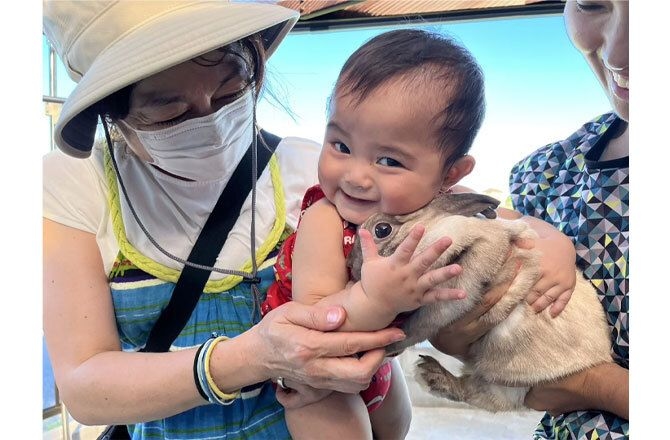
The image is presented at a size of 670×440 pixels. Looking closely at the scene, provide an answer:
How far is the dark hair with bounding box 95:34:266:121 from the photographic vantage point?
747 millimetres

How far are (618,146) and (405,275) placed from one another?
43 cm

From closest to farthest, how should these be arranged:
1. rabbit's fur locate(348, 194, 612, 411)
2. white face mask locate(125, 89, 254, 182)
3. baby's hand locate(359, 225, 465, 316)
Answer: baby's hand locate(359, 225, 465, 316), rabbit's fur locate(348, 194, 612, 411), white face mask locate(125, 89, 254, 182)

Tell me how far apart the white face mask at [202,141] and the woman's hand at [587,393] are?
56 cm

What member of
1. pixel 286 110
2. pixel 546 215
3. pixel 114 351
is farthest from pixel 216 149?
pixel 546 215

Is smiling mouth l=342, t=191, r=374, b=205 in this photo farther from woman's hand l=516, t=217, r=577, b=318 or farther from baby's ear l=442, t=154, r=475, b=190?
woman's hand l=516, t=217, r=577, b=318

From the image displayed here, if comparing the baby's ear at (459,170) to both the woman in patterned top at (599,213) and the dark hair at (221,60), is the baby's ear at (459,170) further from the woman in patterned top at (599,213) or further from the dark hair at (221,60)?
the dark hair at (221,60)

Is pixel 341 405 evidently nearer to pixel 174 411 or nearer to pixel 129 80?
pixel 174 411

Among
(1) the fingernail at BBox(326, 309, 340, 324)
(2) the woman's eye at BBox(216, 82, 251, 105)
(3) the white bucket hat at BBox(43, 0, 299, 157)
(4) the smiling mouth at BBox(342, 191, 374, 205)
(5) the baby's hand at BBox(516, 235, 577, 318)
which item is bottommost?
(1) the fingernail at BBox(326, 309, 340, 324)

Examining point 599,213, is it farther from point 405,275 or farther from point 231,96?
point 231,96

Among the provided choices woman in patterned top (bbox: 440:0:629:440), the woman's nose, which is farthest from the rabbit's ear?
the woman's nose

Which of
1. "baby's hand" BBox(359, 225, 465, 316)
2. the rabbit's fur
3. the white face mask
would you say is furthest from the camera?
the white face mask

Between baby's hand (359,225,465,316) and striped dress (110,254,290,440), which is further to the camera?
striped dress (110,254,290,440)

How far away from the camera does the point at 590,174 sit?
2.70ft
